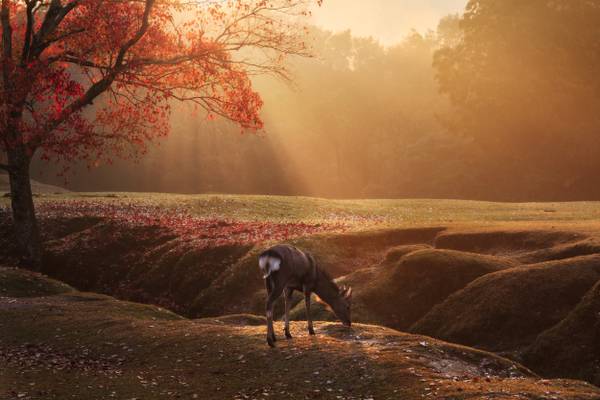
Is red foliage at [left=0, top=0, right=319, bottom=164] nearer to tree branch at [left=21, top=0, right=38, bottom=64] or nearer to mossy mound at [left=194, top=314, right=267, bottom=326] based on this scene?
tree branch at [left=21, top=0, right=38, bottom=64]

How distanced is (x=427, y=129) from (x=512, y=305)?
91089 millimetres

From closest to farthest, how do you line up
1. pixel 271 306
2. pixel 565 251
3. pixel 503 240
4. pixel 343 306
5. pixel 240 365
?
pixel 240 365, pixel 271 306, pixel 343 306, pixel 565 251, pixel 503 240

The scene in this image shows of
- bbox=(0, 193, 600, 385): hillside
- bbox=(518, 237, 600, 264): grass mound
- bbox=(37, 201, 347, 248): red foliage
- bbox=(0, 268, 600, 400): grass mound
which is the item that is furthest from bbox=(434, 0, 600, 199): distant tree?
bbox=(0, 268, 600, 400): grass mound

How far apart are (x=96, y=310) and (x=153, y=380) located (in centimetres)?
857

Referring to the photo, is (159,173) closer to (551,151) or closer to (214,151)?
(214,151)

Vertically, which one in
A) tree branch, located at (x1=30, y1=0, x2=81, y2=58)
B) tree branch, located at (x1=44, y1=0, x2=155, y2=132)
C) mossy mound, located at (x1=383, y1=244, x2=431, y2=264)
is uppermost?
tree branch, located at (x1=30, y1=0, x2=81, y2=58)

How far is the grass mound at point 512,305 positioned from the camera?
2170 cm

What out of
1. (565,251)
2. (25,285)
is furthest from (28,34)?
(565,251)

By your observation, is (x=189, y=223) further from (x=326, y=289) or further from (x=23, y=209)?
(x=326, y=289)

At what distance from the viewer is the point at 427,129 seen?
111062 millimetres

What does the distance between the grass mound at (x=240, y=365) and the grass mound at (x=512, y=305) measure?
431 cm

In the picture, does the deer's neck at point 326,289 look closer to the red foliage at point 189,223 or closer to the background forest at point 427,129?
the red foliage at point 189,223

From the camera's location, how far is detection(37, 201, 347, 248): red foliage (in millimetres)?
36781

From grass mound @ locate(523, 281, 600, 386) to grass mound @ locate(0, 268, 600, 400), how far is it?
2453 millimetres
